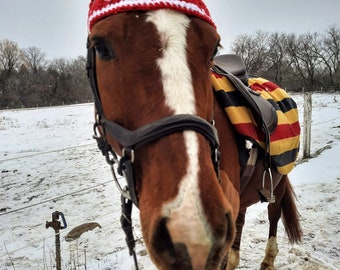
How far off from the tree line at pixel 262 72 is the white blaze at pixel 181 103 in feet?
125

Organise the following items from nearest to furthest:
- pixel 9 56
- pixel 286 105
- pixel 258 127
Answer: pixel 258 127
pixel 286 105
pixel 9 56

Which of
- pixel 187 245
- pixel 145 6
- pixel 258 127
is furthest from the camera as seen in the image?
pixel 258 127

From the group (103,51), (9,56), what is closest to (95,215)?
(103,51)

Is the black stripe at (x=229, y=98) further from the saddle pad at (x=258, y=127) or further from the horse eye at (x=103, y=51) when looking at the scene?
the horse eye at (x=103, y=51)

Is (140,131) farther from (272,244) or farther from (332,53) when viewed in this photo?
(332,53)

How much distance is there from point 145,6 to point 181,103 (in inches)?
18.2

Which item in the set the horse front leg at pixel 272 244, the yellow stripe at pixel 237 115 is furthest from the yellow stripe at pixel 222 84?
the horse front leg at pixel 272 244

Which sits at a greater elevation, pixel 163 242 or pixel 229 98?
pixel 229 98

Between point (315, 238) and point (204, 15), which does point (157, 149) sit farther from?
point (315, 238)

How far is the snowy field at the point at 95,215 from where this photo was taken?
331 centimetres

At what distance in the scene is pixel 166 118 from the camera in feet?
3.39

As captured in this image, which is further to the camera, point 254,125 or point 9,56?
point 9,56

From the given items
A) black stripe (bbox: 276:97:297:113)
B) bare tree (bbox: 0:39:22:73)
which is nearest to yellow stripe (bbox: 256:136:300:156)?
black stripe (bbox: 276:97:297:113)

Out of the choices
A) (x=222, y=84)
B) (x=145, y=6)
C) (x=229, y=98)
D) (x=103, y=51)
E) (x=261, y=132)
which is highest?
(x=145, y=6)
